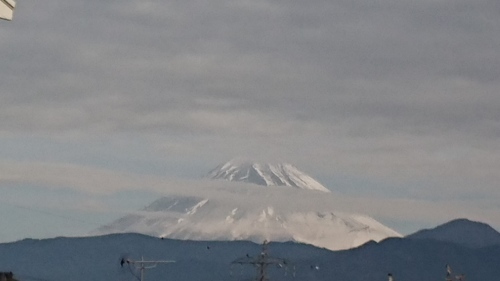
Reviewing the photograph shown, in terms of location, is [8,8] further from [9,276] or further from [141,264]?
[141,264]

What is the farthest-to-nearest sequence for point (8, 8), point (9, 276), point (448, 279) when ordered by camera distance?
point (448, 279) → point (9, 276) → point (8, 8)

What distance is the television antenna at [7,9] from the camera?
20.1 metres

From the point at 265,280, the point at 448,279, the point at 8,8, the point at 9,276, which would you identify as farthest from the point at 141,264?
the point at 8,8

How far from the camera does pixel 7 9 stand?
2025cm

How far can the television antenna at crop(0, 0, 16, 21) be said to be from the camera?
66.1ft

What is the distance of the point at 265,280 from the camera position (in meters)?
199

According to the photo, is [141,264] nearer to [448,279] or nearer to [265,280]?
[265,280]

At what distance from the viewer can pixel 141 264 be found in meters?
200

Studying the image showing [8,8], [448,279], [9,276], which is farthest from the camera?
[448,279]

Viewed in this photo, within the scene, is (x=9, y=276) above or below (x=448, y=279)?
below

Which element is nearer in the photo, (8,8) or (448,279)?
(8,8)

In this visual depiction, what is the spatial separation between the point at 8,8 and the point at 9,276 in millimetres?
42449

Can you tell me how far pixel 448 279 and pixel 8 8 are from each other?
177 metres
